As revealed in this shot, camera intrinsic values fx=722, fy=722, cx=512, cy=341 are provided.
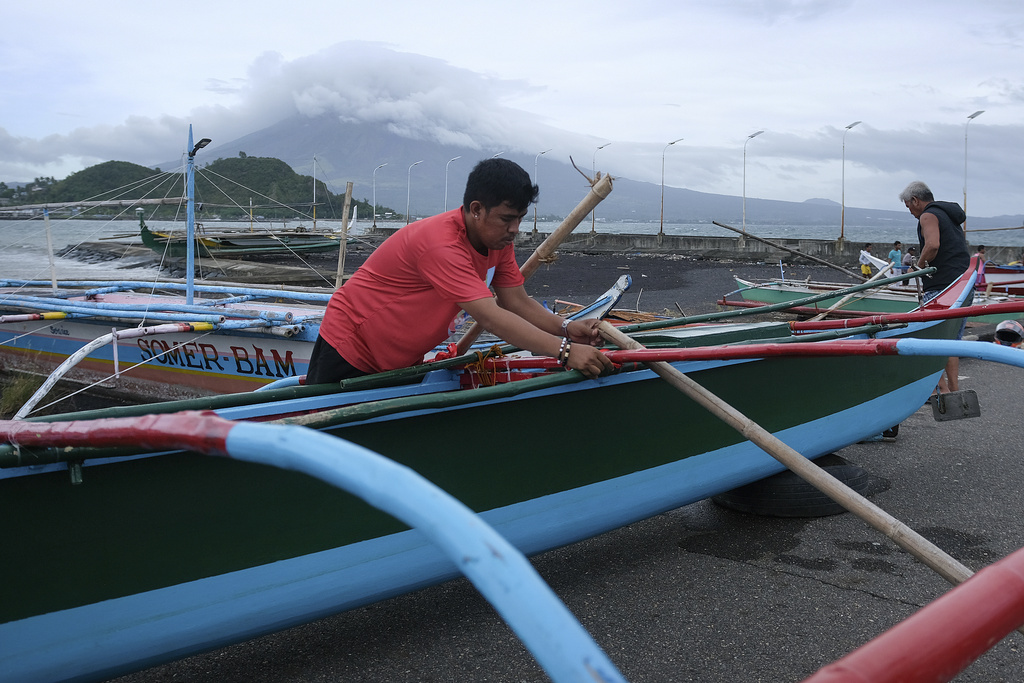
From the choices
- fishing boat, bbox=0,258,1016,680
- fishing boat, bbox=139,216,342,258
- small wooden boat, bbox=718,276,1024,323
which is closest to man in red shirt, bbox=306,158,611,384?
fishing boat, bbox=0,258,1016,680

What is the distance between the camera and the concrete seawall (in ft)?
95.5

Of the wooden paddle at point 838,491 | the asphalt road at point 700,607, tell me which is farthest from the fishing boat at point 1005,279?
the wooden paddle at point 838,491

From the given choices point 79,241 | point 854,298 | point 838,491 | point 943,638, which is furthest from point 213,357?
point 79,241

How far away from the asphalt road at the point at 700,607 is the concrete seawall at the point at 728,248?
70.9 feet

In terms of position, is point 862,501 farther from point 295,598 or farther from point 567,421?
point 295,598

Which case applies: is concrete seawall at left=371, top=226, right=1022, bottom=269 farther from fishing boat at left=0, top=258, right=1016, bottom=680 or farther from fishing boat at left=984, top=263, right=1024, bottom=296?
fishing boat at left=0, top=258, right=1016, bottom=680

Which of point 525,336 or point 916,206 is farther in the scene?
point 916,206

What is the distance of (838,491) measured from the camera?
7.48ft

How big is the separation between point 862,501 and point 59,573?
2.41m

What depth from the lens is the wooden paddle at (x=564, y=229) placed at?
10.8 feet

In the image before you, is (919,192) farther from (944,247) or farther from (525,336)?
(525,336)

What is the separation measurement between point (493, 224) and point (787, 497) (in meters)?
2.33

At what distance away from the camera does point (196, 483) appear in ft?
7.27

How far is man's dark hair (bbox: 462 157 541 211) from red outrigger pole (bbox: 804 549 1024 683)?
1958 millimetres
